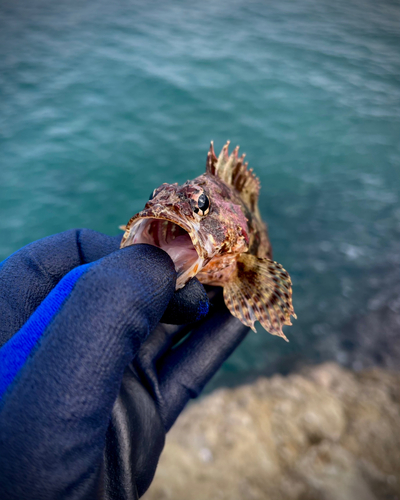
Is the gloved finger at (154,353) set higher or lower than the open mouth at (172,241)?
lower

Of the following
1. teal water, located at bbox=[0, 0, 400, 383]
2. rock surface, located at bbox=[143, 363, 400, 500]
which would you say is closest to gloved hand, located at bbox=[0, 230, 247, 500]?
rock surface, located at bbox=[143, 363, 400, 500]

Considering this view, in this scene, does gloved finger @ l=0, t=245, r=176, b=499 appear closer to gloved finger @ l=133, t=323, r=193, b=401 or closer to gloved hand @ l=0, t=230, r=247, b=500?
gloved hand @ l=0, t=230, r=247, b=500

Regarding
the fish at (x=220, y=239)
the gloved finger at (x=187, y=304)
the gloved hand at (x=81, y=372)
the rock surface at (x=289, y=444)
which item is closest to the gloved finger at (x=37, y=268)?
the gloved hand at (x=81, y=372)

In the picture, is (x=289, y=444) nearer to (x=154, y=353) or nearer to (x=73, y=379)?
(x=154, y=353)

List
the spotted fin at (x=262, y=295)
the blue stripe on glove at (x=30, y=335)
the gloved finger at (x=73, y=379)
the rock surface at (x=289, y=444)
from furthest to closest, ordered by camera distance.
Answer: the rock surface at (x=289, y=444)
the spotted fin at (x=262, y=295)
the blue stripe on glove at (x=30, y=335)
the gloved finger at (x=73, y=379)

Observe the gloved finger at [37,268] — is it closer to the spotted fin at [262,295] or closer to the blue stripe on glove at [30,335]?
the blue stripe on glove at [30,335]

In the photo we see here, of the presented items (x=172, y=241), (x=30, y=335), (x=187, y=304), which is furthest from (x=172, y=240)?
(x=30, y=335)
